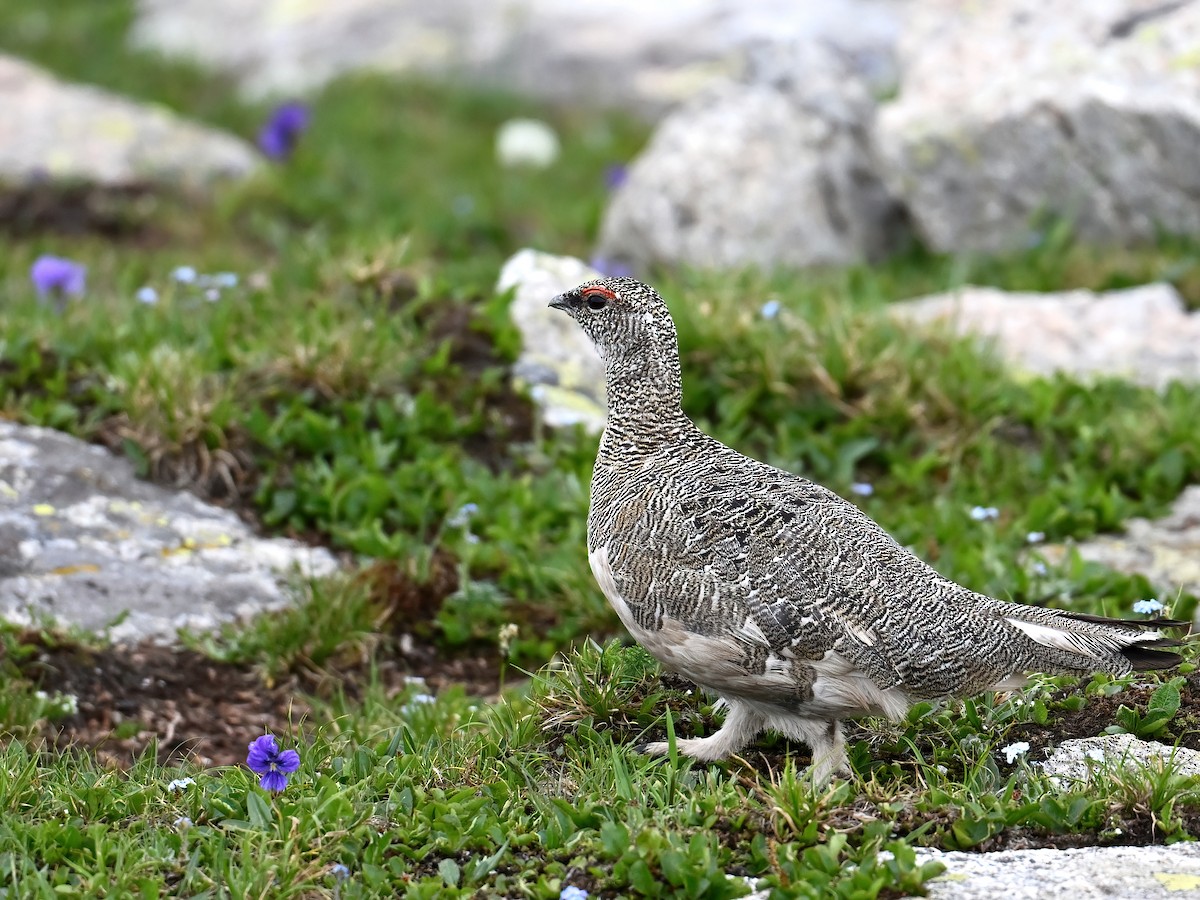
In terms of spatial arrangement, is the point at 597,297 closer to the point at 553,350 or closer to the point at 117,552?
the point at 117,552

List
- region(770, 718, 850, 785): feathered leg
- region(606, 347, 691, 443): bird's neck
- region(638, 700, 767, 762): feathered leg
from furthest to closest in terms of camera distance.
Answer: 1. region(606, 347, 691, 443): bird's neck
2. region(638, 700, 767, 762): feathered leg
3. region(770, 718, 850, 785): feathered leg

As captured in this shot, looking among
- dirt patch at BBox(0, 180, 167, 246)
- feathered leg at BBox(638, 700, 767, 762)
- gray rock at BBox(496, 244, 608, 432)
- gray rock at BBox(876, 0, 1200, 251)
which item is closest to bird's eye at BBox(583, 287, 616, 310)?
feathered leg at BBox(638, 700, 767, 762)

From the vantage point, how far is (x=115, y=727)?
18.8 feet

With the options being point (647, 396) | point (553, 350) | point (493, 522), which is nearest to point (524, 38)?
point (553, 350)

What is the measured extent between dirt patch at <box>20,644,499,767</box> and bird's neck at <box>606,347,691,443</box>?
1630 mm

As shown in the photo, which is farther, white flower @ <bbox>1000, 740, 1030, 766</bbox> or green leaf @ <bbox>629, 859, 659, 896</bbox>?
white flower @ <bbox>1000, 740, 1030, 766</bbox>

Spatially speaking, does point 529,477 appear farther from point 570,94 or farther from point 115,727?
point 570,94

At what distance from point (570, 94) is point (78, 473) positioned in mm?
10488

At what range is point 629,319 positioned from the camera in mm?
5309

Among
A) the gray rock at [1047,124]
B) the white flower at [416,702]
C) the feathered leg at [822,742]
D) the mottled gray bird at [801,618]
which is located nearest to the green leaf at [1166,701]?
the mottled gray bird at [801,618]

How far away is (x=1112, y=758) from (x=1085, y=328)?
196 inches

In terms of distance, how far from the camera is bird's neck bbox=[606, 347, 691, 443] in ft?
17.3

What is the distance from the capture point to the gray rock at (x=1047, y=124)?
9.98 metres

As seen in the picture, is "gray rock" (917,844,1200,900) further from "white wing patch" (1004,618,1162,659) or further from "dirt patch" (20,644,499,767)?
"dirt patch" (20,644,499,767)
